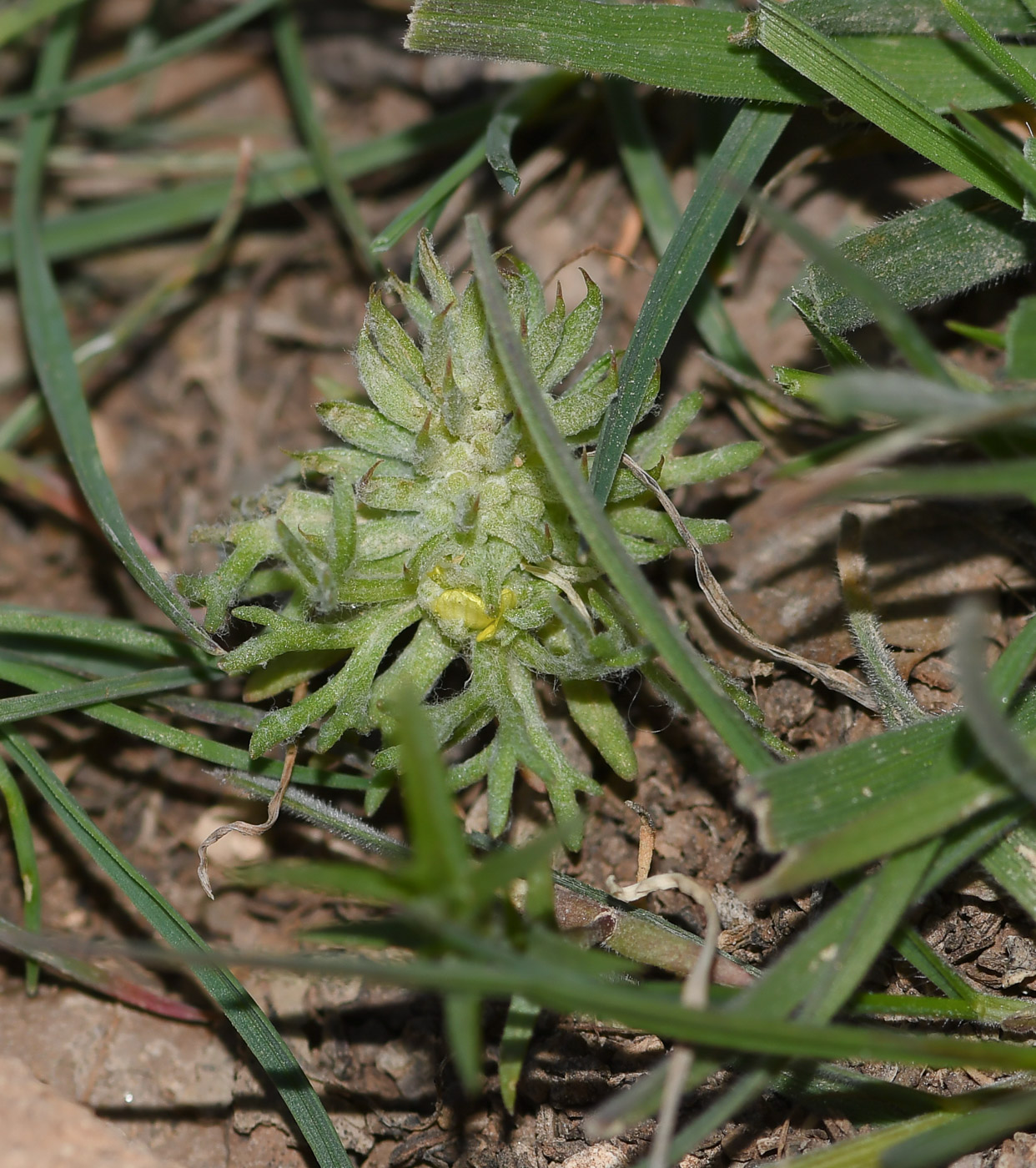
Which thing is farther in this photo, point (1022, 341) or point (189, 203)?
point (189, 203)

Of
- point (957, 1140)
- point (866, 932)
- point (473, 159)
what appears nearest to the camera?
point (957, 1140)

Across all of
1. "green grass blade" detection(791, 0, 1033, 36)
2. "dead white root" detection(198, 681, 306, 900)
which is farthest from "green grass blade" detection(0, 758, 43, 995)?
"green grass blade" detection(791, 0, 1033, 36)

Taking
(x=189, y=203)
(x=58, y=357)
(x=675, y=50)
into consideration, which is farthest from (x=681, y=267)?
(x=189, y=203)

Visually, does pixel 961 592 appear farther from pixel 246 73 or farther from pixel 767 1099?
pixel 246 73

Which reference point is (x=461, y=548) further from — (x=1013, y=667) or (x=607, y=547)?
(x=1013, y=667)

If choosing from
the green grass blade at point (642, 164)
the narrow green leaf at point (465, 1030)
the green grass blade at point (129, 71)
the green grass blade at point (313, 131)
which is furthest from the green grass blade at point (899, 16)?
the narrow green leaf at point (465, 1030)

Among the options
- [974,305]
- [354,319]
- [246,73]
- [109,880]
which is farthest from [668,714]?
[246,73]

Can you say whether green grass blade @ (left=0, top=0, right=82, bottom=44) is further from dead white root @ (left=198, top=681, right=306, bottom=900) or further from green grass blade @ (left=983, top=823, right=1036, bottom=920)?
green grass blade @ (left=983, top=823, right=1036, bottom=920)

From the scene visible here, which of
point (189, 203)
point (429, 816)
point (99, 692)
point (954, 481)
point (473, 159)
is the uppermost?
point (473, 159)

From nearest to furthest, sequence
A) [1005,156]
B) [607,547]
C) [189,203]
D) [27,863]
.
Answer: [607,547], [1005,156], [27,863], [189,203]
